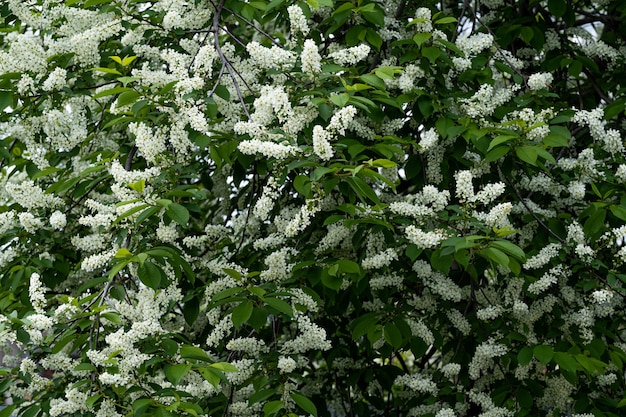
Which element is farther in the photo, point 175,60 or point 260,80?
point 260,80

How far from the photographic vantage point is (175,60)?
11.8 ft

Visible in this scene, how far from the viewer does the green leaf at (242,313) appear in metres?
3.22

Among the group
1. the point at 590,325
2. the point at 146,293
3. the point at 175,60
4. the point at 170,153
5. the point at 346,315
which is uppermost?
the point at 175,60

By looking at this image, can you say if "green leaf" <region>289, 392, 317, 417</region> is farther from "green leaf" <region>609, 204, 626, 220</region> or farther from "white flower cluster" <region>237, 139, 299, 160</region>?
"green leaf" <region>609, 204, 626, 220</region>

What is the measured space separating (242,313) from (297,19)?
1220 millimetres

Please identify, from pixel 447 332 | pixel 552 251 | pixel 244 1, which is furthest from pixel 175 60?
pixel 447 332

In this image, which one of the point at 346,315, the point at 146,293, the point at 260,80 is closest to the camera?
the point at 146,293

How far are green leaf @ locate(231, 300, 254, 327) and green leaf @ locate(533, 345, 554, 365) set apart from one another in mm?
1328

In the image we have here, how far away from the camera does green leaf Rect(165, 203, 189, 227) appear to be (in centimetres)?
312

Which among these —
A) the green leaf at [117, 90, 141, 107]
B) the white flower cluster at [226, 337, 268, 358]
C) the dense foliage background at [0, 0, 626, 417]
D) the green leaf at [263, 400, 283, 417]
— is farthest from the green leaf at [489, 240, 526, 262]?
the green leaf at [117, 90, 141, 107]

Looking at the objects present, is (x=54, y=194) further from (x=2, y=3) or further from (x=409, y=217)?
(x=409, y=217)

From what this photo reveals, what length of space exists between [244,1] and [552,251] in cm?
183

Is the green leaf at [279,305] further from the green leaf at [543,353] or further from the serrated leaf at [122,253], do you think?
the green leaf at [543,353]

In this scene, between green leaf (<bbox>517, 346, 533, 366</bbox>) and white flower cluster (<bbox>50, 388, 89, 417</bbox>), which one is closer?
white flower cluster (<bbox>50, 388, 89, 417</bbox>)
